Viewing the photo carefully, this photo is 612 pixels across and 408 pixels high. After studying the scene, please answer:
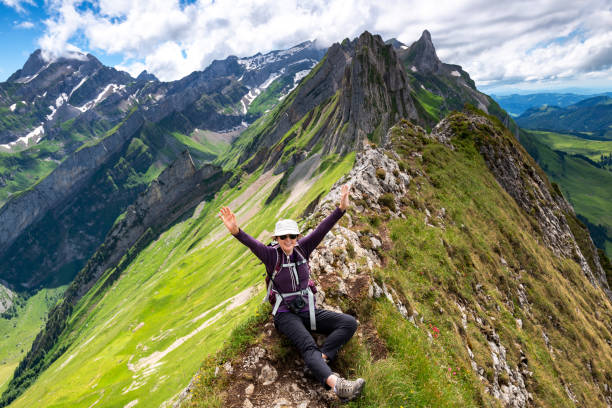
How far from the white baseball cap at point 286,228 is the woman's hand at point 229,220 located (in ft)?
4.51

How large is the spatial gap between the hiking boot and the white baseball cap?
4.51m

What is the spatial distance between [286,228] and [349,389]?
16.3ft

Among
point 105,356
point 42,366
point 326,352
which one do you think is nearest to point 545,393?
point 326,352

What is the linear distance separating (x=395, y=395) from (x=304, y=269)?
437 cm

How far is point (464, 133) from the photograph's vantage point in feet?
161

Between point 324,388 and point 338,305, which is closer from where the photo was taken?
point 324,388

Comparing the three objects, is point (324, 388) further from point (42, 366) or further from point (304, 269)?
point (42, 366)

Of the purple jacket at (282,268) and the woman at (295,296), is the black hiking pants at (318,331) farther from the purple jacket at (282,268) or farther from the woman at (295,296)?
the purple jacket at (282,268)

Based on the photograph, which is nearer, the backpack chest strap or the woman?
the woman

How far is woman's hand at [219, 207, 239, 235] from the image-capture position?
32.4 ft

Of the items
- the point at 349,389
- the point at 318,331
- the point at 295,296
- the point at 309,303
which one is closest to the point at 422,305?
the point at 318,331

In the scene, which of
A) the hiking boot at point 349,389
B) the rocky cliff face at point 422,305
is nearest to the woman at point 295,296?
the rocky cliff face at point 422,305

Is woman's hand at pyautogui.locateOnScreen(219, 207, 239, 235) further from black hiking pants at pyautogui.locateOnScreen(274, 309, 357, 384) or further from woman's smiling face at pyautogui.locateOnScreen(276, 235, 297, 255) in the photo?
black hiking pants at pyautogui.locateOnScreen(274, 309, 357, 384)

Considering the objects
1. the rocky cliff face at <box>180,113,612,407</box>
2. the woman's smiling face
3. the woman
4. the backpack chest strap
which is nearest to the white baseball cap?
the woman
